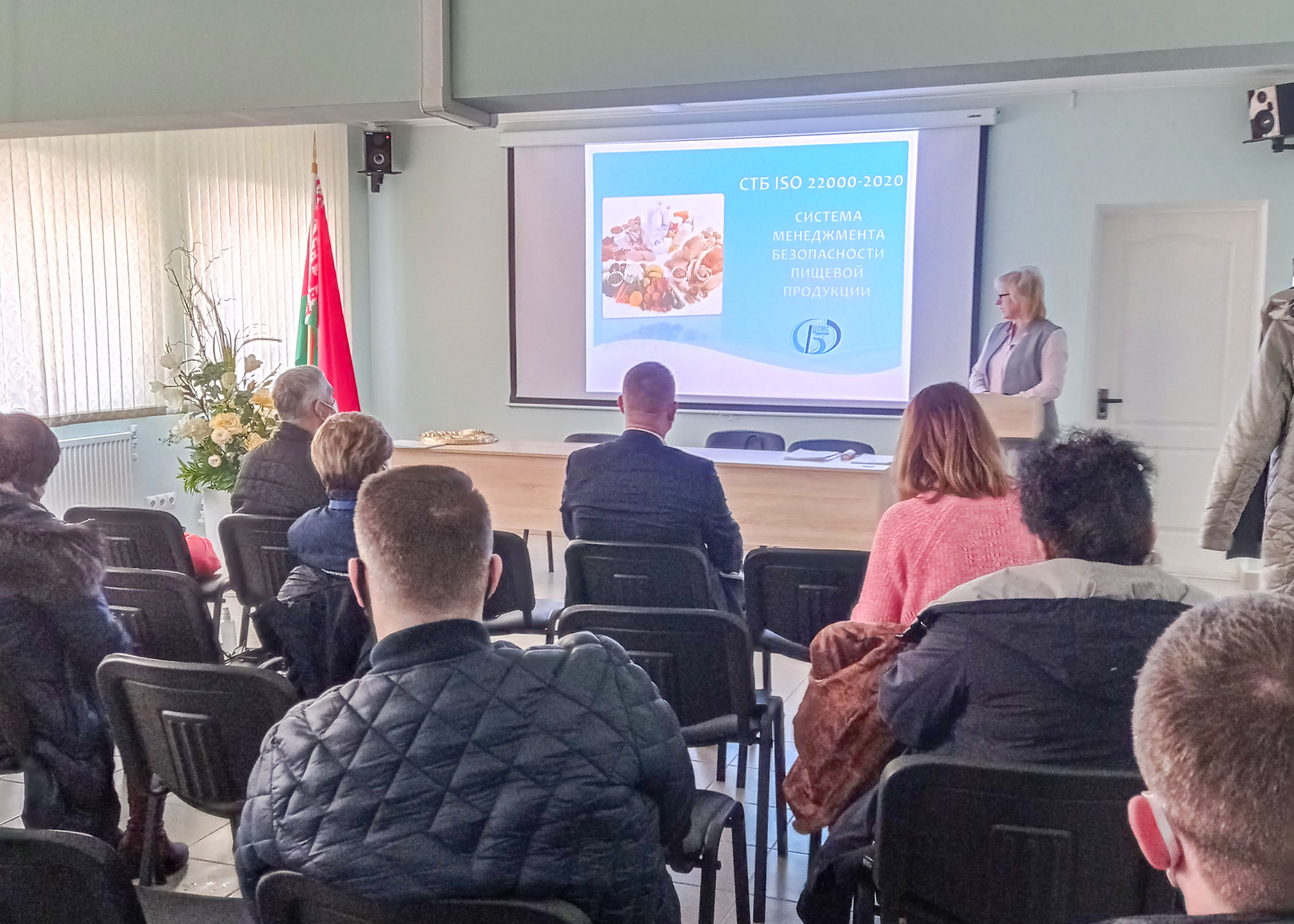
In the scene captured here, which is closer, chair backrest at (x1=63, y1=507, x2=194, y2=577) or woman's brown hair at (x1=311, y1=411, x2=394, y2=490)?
woman's brown hair at (x1=311, y1=411, x2=394, y2=490)

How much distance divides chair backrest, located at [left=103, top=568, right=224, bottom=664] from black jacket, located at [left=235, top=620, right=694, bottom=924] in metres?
1.38

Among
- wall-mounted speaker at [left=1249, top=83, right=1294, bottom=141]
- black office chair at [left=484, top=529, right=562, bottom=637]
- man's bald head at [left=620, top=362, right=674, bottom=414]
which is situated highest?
wall-mounted speaker at [left=1249, top=83, right=1294, bottom=141]

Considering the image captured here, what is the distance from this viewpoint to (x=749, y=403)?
22.5ft

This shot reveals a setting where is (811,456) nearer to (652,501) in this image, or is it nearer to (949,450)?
(652,501)

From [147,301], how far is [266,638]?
4162 mm

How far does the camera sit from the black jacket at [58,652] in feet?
7.43

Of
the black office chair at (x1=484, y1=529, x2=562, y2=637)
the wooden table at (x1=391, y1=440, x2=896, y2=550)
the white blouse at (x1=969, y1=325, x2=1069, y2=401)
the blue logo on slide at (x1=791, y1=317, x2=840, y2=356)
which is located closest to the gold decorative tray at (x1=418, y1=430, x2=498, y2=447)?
the wooden table at (x1=391, y1=440, x2=896, y2=550)

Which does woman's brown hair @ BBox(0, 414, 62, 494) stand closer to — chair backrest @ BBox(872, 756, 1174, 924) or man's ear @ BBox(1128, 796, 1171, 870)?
chair backrest @ BBox(872, 756, 1174, 924)

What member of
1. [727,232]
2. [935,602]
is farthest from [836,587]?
[727,232]

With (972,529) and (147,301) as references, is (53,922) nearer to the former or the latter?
(972,529)

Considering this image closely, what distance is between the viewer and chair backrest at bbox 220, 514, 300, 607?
11.0 feet

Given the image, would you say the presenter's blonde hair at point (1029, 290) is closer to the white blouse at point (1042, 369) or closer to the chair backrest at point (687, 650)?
the white blouse at point (1042, 369)

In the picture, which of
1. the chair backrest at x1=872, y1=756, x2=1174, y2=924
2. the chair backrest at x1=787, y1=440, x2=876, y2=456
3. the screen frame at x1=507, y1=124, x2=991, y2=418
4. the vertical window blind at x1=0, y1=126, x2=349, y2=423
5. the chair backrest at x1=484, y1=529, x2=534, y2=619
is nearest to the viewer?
the chair backrest at x1=872, y1=756, x2=1174, y2=924

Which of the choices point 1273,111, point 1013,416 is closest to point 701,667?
point 1013,416
